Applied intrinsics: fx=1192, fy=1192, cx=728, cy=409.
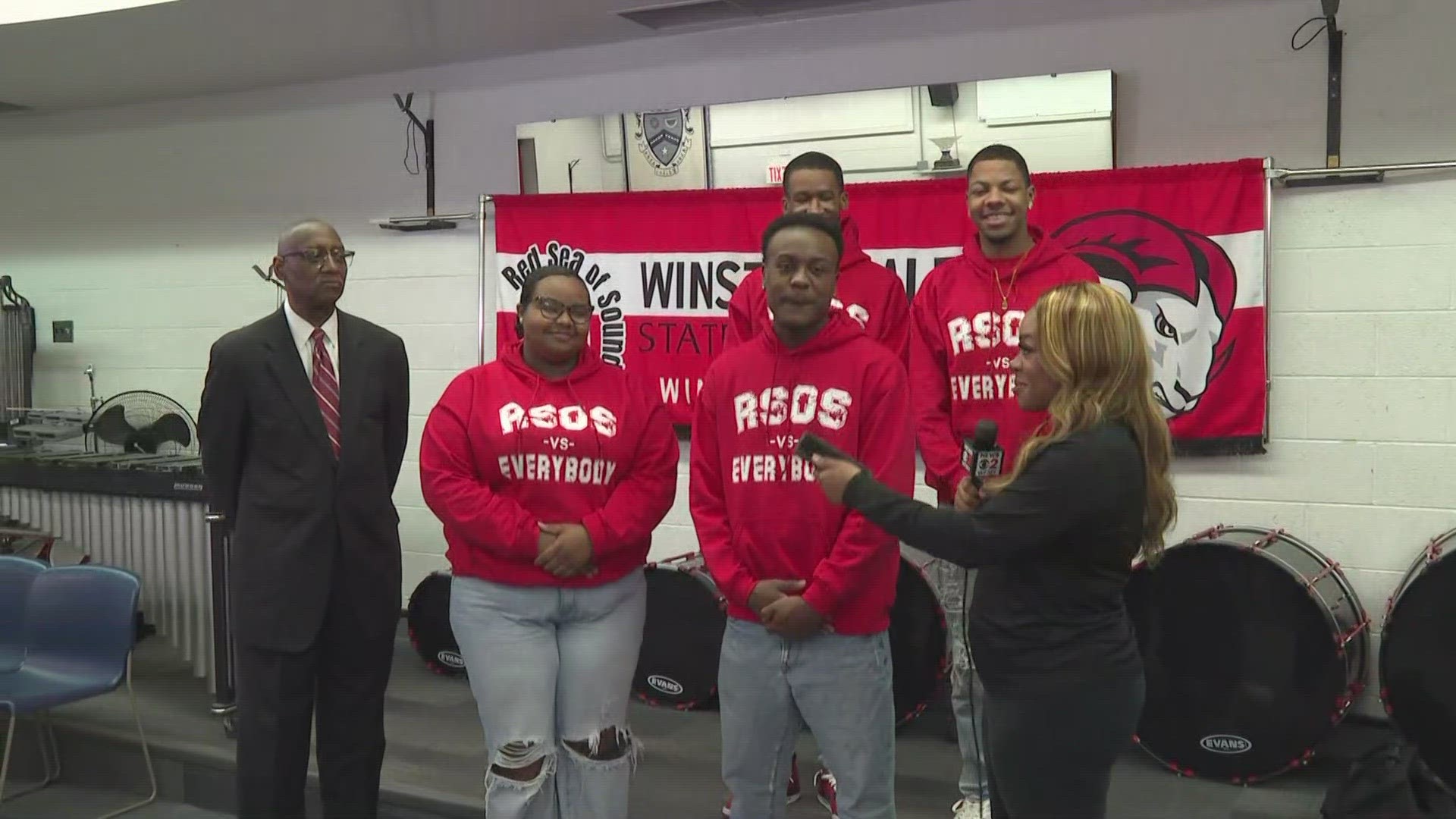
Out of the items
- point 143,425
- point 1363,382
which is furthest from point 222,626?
point 1363,382

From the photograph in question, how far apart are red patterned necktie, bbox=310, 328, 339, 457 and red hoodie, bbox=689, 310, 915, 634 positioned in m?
1.04

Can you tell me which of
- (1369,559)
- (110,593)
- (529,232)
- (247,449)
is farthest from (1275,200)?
(110,593)

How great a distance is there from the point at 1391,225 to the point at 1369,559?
1.05 meters

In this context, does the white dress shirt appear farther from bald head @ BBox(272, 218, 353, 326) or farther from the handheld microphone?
the handheld microphone

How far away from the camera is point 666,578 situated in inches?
162

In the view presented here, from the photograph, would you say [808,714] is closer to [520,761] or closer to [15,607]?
[520,761]

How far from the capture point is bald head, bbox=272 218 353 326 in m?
2.80

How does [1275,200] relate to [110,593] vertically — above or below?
above

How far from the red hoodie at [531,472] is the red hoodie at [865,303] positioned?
49cm

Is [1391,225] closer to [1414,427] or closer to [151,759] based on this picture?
[1414,427]

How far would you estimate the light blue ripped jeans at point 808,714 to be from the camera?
2.23 m

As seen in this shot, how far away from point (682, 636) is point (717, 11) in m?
2.27

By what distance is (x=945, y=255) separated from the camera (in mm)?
4227

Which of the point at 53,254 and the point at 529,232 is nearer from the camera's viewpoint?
the point at 529,232
